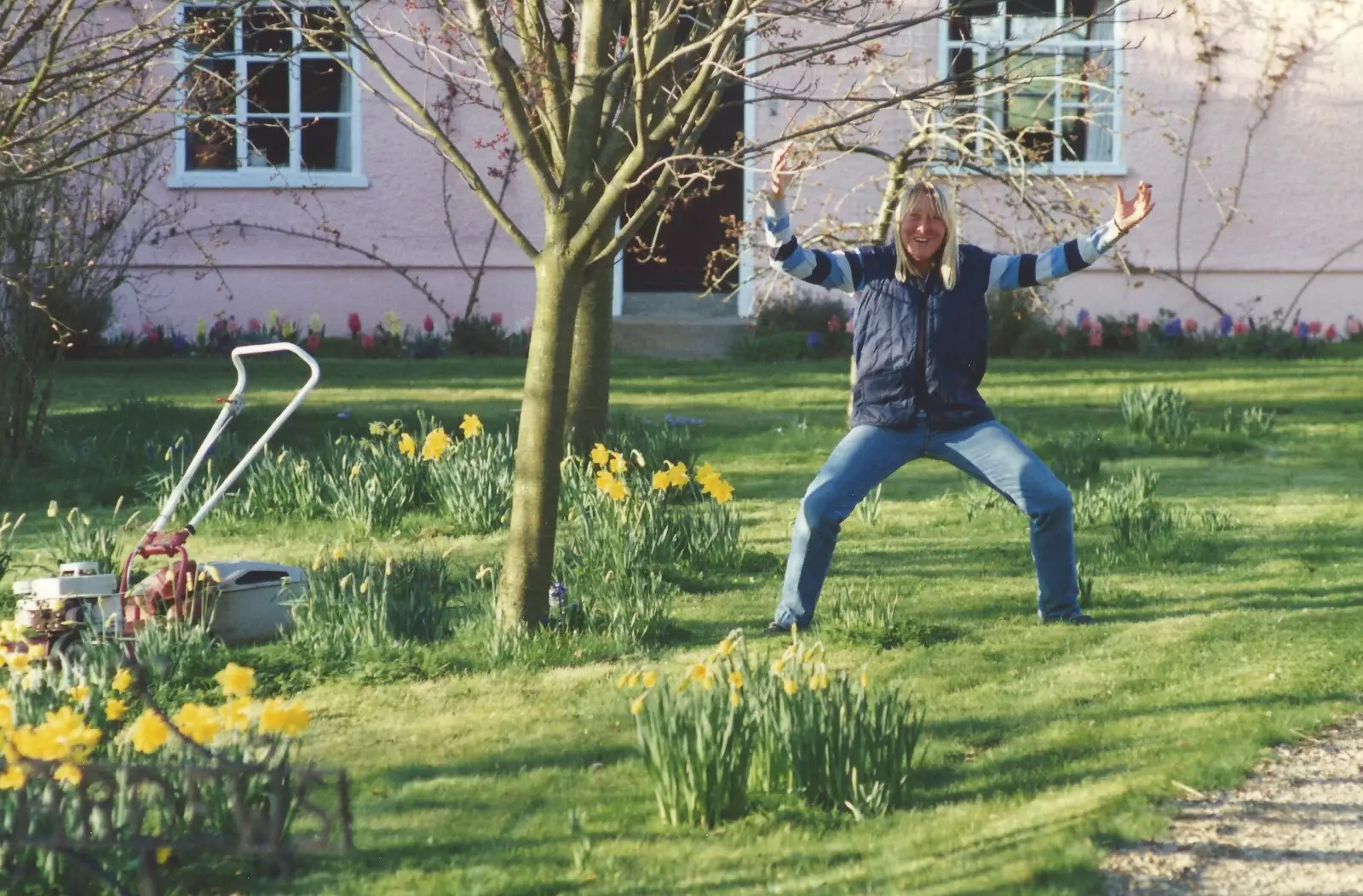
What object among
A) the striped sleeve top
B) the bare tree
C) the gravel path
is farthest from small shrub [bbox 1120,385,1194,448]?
the gravel path

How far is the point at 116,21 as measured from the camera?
50.5ft

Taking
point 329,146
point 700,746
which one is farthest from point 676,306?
Result: point 700,746

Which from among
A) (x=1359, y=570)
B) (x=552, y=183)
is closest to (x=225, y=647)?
(x=552, y=183)

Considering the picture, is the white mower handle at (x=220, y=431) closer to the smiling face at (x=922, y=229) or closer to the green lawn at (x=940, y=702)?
the green lawn at (x=940, y=702)

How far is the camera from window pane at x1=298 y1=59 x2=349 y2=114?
1600 cm

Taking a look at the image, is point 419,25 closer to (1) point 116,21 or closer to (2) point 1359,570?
(2) point 1359,570

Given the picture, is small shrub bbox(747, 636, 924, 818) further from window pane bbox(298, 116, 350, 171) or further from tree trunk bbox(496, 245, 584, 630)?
window pane bbox(298, 116, 350, 171)

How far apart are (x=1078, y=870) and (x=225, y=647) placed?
3260 mm

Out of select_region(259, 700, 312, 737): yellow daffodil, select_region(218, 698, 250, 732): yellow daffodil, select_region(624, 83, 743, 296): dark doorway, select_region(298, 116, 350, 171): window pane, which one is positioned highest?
select_region(298, 116, 350, 171): window pane

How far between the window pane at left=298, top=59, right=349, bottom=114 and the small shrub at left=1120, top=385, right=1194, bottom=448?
877cm

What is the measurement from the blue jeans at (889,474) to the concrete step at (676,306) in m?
9.68

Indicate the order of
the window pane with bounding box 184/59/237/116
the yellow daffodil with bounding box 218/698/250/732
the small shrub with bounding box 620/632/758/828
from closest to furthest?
the yellow daffodil with bounding box 218/698/250/732 → the small shrub with bounding box 620/632/758/828 → the window pane with bounding box 184/59/237/116

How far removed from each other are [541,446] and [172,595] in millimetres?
1319

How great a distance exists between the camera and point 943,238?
5840 mm
